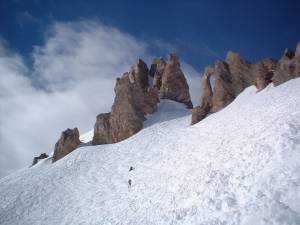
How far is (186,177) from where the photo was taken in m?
20.3

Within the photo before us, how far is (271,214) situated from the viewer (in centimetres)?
1220

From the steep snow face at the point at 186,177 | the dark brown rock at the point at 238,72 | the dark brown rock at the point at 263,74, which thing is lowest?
the steep snow face at the point at 186,177

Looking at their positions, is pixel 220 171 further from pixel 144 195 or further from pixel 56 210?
pixel 56 210

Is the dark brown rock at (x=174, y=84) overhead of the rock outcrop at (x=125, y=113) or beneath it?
overhead

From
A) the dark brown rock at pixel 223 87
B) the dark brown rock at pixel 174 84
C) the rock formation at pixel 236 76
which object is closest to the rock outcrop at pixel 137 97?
the dark brown rock at pixel 174 84

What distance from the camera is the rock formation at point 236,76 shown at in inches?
1124

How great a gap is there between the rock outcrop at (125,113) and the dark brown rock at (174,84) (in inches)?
145

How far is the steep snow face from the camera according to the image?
1412cm

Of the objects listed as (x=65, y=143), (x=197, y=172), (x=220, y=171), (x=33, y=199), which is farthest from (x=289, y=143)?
(x=65, y=143)

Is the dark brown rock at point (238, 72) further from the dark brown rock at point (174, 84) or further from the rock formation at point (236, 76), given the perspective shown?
the dark brown rock at point (174, 84)

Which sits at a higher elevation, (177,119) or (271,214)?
(177,119)

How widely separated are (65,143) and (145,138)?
13.3 metres

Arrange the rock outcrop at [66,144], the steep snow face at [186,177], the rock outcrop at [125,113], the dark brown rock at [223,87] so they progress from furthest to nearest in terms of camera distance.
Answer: the rock outcrop at [66,144] < the rock outcrop at [125,113] < the dark brown rock at [223,87] < the steep snow face at [186,177]

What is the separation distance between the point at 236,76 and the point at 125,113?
15.3 m
